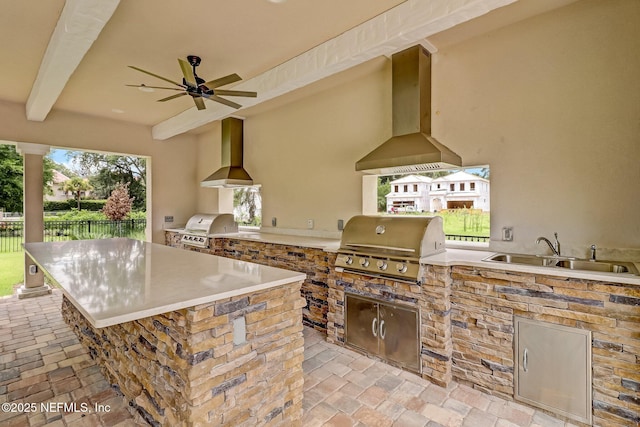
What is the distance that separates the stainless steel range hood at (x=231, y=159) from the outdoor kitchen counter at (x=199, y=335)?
276 centimetres

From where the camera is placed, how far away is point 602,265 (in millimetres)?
2164

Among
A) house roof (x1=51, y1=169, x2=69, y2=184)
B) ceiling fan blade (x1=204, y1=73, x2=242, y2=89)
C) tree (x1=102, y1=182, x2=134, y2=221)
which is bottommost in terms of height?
tree (x1=102, y1=182, x2=134, y2=221)

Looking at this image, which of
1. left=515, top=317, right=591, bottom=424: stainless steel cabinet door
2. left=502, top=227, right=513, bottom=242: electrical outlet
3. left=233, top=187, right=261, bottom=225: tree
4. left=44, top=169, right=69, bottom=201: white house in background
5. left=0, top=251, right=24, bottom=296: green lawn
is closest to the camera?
left=515, top=317, right=591, bottom=424: stainless steel cabinet door

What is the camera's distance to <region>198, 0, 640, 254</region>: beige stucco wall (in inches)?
85.5

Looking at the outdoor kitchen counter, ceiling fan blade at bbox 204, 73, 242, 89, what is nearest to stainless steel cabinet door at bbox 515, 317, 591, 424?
the outdoor kitchen counter

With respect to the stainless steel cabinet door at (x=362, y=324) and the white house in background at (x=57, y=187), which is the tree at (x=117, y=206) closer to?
the white house in background at (x=57, y=187)

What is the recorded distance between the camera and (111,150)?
5.09 m

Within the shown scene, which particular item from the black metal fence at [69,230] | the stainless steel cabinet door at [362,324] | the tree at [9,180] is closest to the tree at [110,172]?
the tree at [9,180]

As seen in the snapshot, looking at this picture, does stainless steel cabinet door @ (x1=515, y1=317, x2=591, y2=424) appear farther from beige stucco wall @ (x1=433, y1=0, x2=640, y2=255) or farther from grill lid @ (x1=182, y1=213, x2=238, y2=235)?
grill lid @ (x1=182, y1=213, x2=238, y2=235)

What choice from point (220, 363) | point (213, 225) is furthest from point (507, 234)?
point (213, 225)

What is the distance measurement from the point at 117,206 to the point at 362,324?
26.5 feet

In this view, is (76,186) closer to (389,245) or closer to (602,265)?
(389,245)

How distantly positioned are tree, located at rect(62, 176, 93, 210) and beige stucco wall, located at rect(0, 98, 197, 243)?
4234 millimetres

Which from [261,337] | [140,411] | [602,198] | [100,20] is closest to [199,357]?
[261,337]
